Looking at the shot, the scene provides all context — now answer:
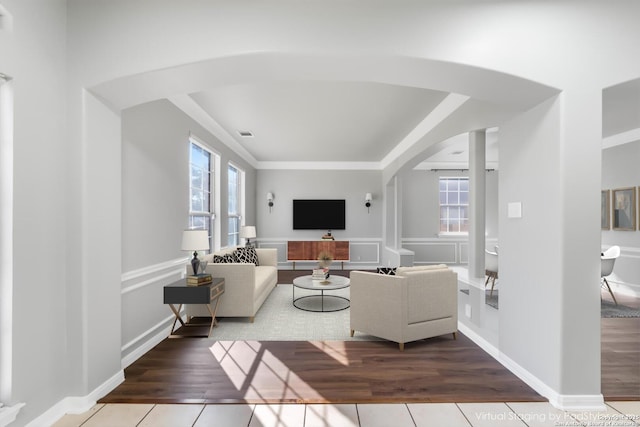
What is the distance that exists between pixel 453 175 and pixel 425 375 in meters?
6.36

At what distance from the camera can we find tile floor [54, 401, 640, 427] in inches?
74.9

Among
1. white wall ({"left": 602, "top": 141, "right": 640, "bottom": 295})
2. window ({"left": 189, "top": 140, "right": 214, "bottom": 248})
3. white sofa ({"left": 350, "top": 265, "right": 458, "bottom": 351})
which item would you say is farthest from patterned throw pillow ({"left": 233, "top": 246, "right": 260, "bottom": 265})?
white wall ({"left": 602, "top": 141, "right": 640, "bottom": 295})

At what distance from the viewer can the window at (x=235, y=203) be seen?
6044 millimetres

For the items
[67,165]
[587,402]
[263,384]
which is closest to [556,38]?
[587,402]

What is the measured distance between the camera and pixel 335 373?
2.50 metres

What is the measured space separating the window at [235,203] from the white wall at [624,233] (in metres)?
6.67

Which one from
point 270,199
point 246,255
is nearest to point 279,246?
point 270,199

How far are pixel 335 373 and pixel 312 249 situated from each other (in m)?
4.76

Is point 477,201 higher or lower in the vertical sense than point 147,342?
higher

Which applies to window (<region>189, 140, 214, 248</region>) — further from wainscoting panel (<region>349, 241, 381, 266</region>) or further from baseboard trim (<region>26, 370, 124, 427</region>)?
wainscoting panel (<region>349, 241, 381, 266</region>)

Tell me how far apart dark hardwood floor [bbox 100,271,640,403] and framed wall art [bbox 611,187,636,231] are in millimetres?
2721

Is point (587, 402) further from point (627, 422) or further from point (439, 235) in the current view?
point (439, 235)

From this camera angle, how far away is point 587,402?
2.06 m

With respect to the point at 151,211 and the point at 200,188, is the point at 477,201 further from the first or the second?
the point at 200,188
